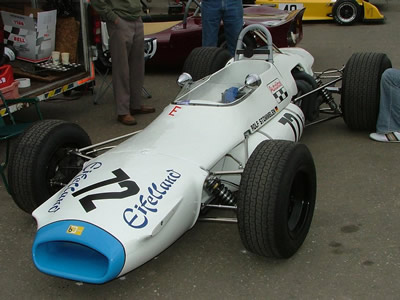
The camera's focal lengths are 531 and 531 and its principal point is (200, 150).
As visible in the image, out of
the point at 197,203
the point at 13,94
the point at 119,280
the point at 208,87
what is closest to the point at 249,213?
the point at 197,203

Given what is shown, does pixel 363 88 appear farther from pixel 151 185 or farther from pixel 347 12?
pixel 347 12

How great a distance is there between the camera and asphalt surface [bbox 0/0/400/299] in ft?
10.5

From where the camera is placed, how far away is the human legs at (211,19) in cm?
697

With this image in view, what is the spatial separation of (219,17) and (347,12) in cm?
644

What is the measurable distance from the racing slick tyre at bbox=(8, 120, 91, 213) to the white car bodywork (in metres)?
0.35

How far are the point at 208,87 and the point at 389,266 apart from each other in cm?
203

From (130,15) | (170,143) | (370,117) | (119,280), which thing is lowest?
(119,280)

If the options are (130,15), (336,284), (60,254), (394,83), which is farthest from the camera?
(130,15)

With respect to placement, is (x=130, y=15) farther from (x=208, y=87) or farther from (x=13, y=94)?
(x=208, y=87)

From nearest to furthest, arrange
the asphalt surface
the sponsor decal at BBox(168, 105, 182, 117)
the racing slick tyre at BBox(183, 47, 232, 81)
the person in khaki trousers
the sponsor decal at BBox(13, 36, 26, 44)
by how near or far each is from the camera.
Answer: the asphalt surface
the sponsor decal at BBox(168, 105, 182, 117)
the racing slick tyre at BBox(183, 47, 232, 81)
the person in khaki trousers
the sponsor decal at BBox(13, 36, 26, 44)

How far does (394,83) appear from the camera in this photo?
5.23 meters

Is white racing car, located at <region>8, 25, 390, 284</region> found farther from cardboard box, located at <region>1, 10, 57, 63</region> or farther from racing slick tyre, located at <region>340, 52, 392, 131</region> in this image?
cardboard box, located at <region>1, 10, 57, 63</region>

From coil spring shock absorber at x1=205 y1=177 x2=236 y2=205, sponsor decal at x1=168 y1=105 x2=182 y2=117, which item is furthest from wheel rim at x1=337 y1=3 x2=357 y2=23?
coil spring shock absorber at x1=205 y1=177 x2=236 y2=205

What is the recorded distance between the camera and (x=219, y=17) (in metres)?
7.05
